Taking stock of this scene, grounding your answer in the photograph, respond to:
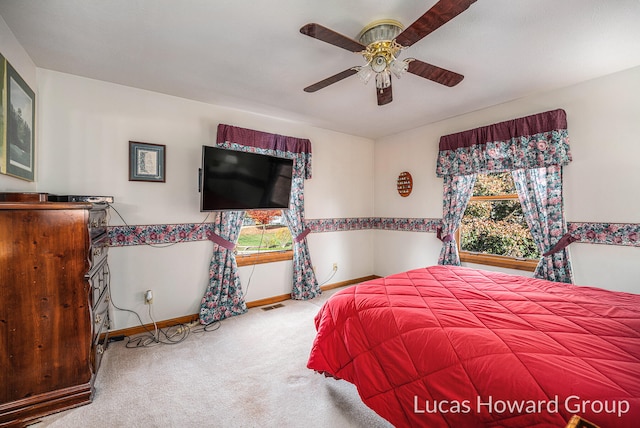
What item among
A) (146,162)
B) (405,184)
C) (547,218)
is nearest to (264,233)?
(146,162)

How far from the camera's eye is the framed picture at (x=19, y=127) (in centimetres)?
187

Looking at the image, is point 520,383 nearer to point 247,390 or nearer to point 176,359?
point 247,390

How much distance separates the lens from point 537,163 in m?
2.90

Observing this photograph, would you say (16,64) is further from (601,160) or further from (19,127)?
(601,160)

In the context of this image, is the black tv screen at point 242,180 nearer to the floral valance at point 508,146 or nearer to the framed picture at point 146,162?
the framed picture at point 146,162

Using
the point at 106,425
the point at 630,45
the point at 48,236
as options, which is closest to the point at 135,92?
the point at 48,236

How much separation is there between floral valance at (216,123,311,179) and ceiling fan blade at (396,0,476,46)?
2.25 metres

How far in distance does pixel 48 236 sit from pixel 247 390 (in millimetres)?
1637

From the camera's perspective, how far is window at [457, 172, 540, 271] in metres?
3.17

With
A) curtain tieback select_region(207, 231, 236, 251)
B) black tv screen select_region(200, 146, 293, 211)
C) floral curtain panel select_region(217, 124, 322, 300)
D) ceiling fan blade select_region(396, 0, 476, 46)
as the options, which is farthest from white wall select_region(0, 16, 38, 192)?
ceiling fan blade select_region(396, 0, 476, 46)

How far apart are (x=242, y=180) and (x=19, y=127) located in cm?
175

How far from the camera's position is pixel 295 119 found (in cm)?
379

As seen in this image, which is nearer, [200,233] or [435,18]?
[435,18]

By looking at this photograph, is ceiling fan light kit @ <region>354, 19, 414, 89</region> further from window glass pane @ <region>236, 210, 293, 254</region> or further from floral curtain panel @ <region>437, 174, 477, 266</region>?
window glass pane @ <region>236, 210, 293, 254</region>
